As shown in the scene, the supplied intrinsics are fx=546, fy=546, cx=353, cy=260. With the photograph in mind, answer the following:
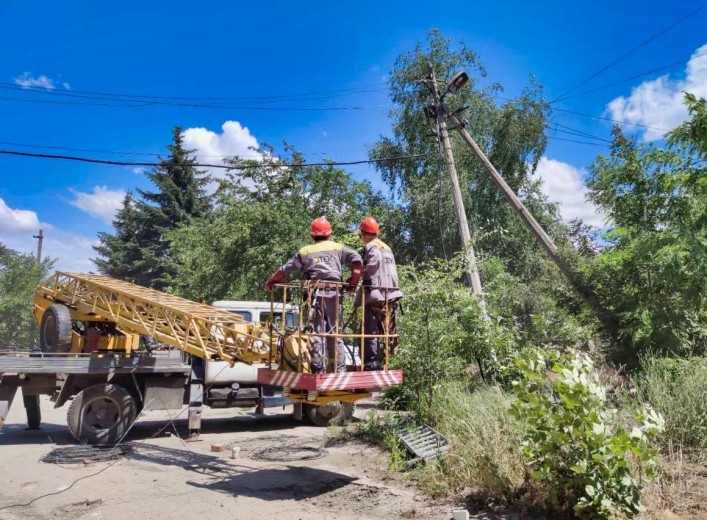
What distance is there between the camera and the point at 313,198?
1984 centimetres

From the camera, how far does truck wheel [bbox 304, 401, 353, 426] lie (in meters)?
10.4

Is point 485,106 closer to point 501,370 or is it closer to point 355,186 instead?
point 355,186

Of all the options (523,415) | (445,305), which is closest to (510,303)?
(445,305)

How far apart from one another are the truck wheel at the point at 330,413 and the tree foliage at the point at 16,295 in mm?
28049

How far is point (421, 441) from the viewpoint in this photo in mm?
7078

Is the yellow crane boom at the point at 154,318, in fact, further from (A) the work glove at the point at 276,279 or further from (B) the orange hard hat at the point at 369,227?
(B) the orange hard hat at the point at 369,227

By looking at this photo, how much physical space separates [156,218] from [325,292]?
1330 inches

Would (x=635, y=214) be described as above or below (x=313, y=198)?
below

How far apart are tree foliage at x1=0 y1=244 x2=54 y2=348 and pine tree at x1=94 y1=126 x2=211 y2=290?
5097mm

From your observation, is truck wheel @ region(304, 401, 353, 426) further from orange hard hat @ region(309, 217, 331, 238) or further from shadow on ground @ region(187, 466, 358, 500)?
orange hard hat @ region(309, 217, 331, 238)

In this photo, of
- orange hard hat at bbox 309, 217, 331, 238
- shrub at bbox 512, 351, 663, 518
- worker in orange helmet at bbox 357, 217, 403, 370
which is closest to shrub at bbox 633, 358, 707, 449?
shrub at bbox 512, 351, 663, 518

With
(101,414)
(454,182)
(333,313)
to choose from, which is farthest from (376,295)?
(454,182)

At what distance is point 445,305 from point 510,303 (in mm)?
Result: 2333

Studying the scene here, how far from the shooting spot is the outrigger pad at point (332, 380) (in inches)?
221
